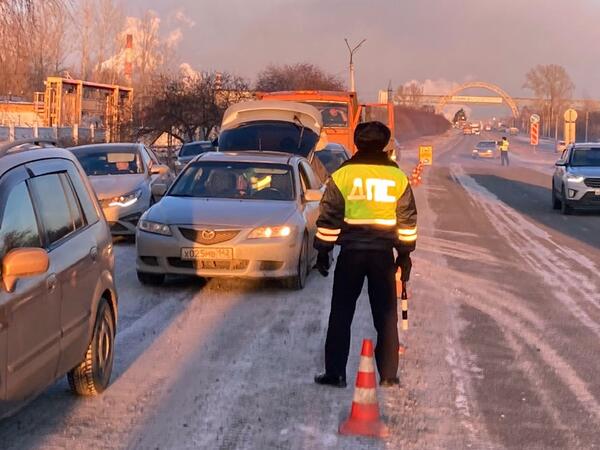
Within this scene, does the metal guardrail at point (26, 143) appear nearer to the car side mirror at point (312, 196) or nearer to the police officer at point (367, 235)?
the police officer at point (367, 235)

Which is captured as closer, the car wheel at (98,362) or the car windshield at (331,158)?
the car wheel at (98,362)

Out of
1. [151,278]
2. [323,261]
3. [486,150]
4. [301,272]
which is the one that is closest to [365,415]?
[323,261]

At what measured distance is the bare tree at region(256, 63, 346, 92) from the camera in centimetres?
6438

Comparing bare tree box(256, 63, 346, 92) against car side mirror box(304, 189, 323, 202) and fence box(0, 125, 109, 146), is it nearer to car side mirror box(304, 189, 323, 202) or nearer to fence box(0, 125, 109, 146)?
fence box(0, 125, 109, 146)

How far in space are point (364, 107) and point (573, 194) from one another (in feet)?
24.5

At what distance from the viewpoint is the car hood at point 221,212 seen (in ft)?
33.7

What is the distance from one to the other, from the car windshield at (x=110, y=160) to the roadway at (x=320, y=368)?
11.2ft

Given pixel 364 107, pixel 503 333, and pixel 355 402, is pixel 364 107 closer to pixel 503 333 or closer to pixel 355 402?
pixel 503 333

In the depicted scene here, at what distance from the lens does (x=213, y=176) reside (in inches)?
455

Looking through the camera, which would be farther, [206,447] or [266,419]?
[266,419]

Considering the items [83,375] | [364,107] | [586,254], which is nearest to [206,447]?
[83,375]

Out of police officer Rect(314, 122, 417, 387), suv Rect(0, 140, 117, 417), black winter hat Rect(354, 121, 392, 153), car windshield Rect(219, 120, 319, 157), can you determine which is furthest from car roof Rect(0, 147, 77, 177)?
car windshield Rect(219, 120, 319, 157)

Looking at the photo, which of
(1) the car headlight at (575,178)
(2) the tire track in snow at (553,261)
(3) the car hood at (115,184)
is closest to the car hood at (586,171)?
(1) the car headlight at (575,178)

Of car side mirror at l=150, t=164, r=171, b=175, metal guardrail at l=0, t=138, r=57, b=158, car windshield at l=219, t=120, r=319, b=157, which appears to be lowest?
car side mirror at l=150, t=164, r=171, b=175
